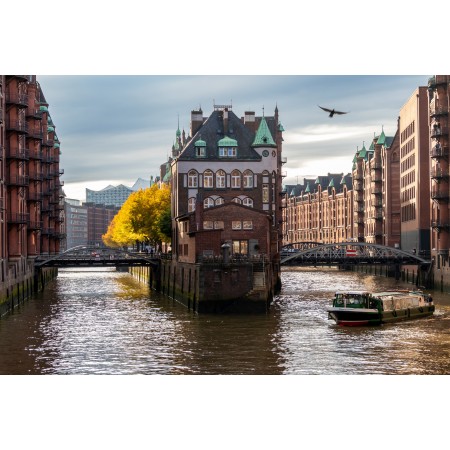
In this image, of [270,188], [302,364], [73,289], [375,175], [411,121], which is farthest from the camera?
[375,175]

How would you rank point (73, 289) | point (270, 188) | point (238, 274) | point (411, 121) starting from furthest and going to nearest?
1. point (411, 121)
2. point (73, 289)
3. point (270, 188)
4. point (238, 274)

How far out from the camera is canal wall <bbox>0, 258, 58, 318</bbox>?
62.8m

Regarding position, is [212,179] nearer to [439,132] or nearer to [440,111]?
[439,132]

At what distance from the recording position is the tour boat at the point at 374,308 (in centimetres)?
5550

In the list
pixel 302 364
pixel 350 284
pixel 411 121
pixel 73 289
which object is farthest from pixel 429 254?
pixel 302 364

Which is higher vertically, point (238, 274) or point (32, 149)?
point (32, 149)

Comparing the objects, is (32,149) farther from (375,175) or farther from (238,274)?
(375,175)

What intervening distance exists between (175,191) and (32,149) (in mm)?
14283

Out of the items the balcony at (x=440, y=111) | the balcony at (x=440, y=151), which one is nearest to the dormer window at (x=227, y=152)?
the balcony at (x=440, y=151)

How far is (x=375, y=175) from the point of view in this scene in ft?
452

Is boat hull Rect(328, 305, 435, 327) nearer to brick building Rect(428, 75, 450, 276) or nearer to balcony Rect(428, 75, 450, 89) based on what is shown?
brick building Rect(428, 75, 450, 276)

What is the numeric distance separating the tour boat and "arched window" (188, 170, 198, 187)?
28.9 meters

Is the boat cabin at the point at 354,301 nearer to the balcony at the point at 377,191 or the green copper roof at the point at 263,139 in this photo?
the green copper roof at the point at 263,139

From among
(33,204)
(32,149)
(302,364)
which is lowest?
(302,364)
